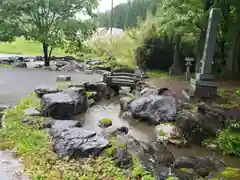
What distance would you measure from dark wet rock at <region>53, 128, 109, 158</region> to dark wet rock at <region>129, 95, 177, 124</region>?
104 inches

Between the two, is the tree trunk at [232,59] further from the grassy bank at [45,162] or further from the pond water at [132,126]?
the grassy bank at [45,162]

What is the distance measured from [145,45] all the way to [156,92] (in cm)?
698

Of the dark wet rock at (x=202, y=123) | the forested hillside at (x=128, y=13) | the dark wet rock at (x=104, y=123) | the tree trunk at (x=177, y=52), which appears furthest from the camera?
the forested hillside at (x=128, y=13)

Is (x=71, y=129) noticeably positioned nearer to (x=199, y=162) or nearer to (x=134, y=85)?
(x=199, y=162)

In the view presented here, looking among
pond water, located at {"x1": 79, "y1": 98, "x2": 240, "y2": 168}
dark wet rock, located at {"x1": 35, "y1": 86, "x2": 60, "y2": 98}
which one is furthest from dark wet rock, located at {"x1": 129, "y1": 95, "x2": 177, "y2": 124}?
dark wet rock, located at {"x1": 35, "y1": 86, "x2": 60, "y2": 98}

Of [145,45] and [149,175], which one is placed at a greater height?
[145,45]

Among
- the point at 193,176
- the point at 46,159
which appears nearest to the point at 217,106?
the point at 193,176

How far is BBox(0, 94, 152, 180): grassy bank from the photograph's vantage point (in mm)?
3062

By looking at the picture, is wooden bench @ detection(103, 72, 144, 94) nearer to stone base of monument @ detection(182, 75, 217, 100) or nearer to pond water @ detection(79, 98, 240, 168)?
pond water @ detection(79, 98, 240, 168)

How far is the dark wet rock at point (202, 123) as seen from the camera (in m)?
5.35

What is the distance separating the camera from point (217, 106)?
616cm

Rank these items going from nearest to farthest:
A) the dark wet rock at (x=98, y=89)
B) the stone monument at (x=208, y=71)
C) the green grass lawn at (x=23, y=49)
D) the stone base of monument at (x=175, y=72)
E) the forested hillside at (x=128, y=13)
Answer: the stone monument at (x=208, y=71) → the dark wet rock at (x=98, y=89) → the stone base of monument at (x=175, y=72) → the green grass lawn at (x=23, y=49) → the forested hillside at (x=128, y=13)

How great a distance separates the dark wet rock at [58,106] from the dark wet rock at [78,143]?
5.06 feet

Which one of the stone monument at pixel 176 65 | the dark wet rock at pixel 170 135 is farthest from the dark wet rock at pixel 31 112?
the stone monument at pixel 176 65
